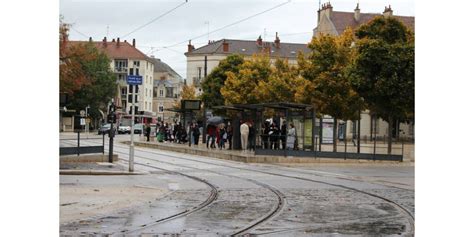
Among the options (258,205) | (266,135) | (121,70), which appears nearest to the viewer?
(258,205)

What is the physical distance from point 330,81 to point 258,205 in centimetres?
2553

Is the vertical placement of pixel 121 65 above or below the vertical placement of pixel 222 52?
below

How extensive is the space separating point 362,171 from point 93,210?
1670 cm

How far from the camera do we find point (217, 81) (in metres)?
67.7

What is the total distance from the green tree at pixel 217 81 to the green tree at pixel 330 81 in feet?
82.4

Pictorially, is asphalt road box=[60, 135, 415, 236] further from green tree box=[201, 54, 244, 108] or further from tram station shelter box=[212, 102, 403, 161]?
green tree box=[201, 54, 244, 108]

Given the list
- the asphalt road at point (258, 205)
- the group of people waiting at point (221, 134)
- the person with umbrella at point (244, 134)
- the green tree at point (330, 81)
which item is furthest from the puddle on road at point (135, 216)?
the group of people waiting at point (221, 134)

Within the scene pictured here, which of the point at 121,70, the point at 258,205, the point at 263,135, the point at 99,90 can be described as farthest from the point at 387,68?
the point at 121,70

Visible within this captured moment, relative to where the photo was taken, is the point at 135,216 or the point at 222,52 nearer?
the point at 135,216

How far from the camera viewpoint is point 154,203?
52.2ft

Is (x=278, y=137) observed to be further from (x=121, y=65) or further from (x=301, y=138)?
(x=121, y=65)
